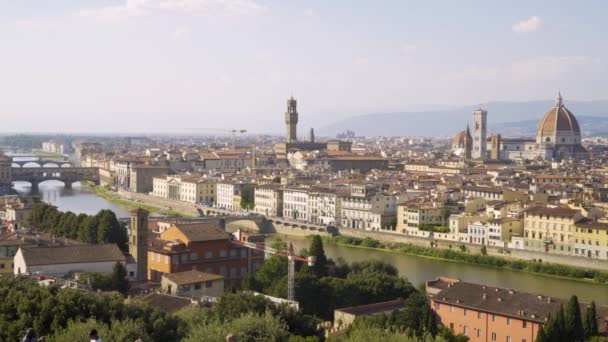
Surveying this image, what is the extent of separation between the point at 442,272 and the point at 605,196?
10.8m

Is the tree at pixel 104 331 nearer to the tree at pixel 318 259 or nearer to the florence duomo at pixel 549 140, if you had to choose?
the tree at pixel 318 259

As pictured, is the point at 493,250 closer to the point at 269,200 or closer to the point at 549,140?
the point at 269,200

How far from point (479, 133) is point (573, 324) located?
45.7 m

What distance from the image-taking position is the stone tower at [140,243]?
1487cm

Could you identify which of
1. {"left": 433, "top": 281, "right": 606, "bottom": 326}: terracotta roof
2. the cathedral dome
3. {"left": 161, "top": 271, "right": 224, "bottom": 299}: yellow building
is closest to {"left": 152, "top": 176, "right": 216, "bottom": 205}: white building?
{"left": 161, "top": 271, "right": 224, "bottom": 299}: yellow building

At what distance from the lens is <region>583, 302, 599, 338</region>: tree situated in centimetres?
1116

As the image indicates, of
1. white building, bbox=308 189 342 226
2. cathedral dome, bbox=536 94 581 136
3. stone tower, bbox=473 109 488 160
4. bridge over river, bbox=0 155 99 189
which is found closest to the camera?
white building, bbox=308 189 342 226

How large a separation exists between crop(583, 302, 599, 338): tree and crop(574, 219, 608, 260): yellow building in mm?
9084

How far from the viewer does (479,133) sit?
183 ft

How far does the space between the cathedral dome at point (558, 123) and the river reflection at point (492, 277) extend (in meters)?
33.7

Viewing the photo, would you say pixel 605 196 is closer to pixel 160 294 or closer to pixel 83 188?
pixel 160 294

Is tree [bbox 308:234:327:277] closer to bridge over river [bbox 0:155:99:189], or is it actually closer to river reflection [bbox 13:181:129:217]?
Result: river reflection [bbox 13:181:129:217]

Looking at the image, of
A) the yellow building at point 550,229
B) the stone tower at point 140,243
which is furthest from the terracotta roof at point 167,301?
the yellow building at point 550,229

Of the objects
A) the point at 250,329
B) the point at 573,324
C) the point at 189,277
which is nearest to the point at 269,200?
the point at 189,277
